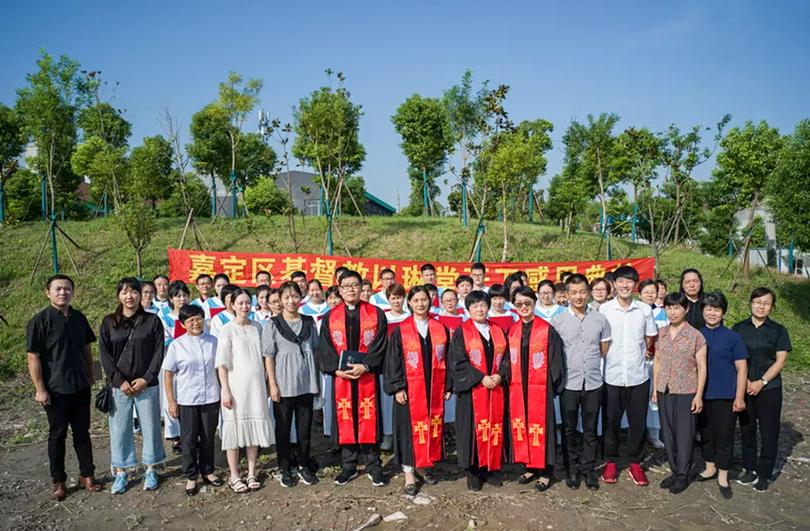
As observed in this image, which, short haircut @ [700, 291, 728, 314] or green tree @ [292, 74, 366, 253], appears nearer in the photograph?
short haircut @ [700, 291, 728, 314]

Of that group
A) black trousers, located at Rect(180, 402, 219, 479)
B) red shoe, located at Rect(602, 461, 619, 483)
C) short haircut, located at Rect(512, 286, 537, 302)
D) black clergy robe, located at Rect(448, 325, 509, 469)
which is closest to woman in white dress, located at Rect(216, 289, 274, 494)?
black trousers, located at Rect(180, 402, 219, 479)

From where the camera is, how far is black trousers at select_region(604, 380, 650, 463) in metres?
4.64

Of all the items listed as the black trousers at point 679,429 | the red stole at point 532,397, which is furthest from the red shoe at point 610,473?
the red stole at point 532,397

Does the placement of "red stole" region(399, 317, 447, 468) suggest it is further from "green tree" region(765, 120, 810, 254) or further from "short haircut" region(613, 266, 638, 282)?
"green tree" region(765, 120, 810, 254)

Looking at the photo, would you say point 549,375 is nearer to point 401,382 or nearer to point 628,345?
point 628,345

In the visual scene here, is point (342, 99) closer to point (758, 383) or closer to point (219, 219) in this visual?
point (219, 219)

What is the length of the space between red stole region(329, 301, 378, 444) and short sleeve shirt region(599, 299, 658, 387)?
2.01 meters

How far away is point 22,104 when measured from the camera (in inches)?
450

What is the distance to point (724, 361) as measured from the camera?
4.44 metres

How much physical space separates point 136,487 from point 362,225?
13.4 metres

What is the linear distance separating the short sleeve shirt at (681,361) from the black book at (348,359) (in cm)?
250

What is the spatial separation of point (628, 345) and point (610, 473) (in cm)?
111

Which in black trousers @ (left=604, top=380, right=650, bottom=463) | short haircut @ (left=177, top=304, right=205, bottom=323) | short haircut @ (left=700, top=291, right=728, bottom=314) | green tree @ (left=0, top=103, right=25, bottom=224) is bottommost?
black trousers @ (left=604, top=380, right=650, bottom=463)

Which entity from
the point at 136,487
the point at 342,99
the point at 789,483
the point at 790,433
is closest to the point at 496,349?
the point at 789,483
